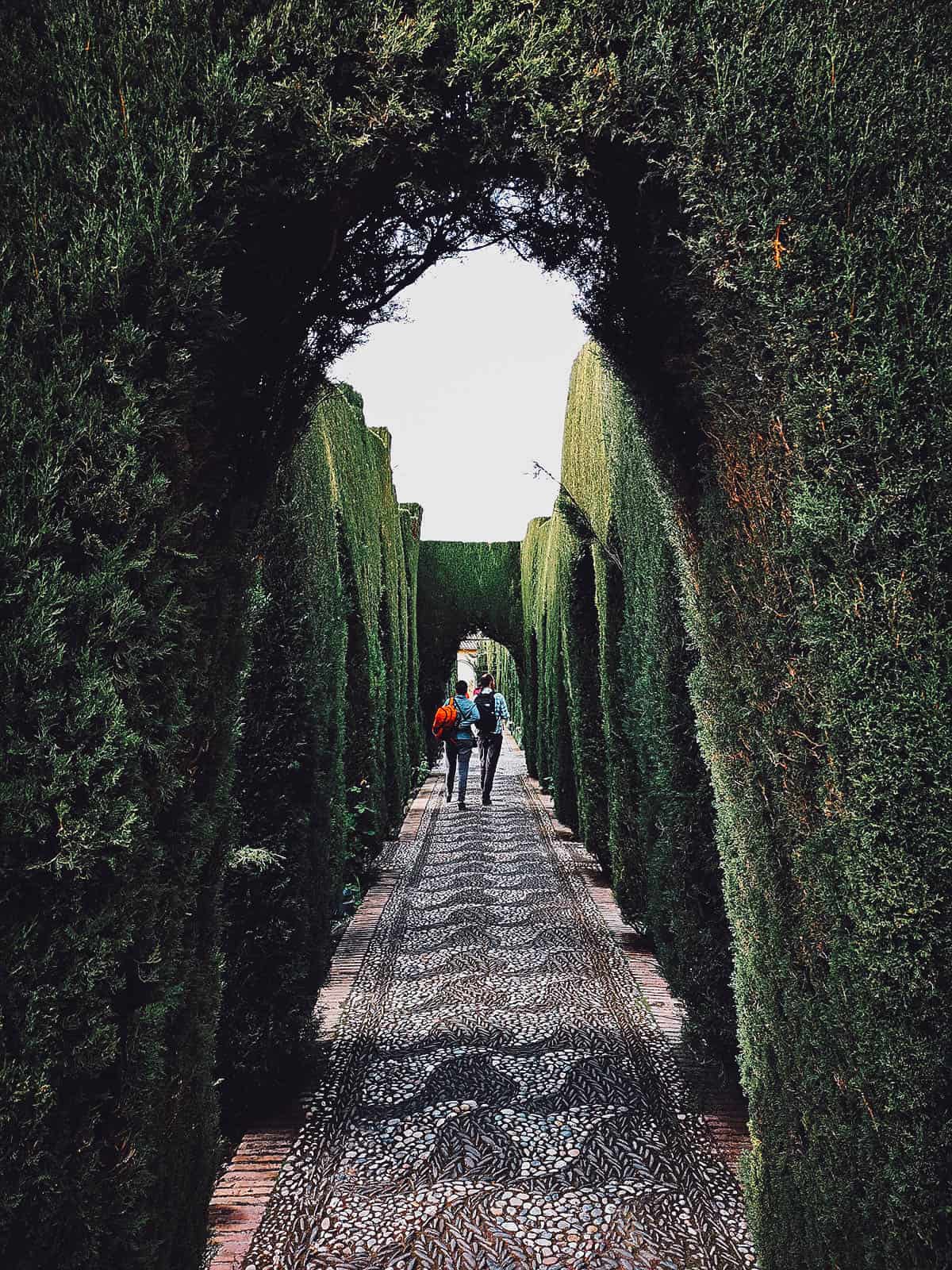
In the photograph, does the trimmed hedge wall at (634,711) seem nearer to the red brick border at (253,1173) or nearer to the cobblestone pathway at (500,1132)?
the cobblestone pathway at (500,1132)

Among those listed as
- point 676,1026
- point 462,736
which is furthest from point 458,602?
point 676,1026

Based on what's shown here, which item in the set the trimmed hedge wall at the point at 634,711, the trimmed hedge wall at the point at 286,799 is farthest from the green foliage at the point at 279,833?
the trimmed hedge wall at the point at 634,711

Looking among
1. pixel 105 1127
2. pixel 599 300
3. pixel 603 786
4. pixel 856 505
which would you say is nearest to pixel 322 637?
pixel 599 300

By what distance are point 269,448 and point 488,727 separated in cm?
1073

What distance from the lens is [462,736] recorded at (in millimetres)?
12570

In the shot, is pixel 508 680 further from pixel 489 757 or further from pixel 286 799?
pixel 286 799

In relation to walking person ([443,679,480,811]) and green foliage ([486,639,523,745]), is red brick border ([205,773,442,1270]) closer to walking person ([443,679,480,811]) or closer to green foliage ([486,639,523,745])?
walking person ([443,679,480,811])

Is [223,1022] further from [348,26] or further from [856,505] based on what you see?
[348,26]

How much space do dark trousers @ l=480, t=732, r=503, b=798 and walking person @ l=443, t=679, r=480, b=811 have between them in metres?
0.44

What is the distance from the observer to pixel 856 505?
1.83 m

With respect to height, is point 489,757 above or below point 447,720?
below

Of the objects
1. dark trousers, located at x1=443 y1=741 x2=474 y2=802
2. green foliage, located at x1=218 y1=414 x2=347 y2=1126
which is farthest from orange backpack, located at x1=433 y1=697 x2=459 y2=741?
green foliage, located at x1=218 y1=414 x2=347 y2=1126

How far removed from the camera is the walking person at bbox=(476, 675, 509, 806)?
12938 mm

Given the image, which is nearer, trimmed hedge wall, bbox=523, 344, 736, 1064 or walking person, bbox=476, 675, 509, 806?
trimmed hedge wall, bbox=523, 344, 736, 1064
